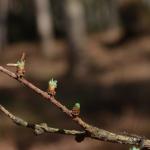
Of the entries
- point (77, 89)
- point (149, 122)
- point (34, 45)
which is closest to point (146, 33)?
point (34, 45)

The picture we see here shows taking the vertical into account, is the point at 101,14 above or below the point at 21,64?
below

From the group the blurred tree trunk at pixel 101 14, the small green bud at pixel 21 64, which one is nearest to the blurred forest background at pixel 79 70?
the blurred tree trunk at pixel 101 14

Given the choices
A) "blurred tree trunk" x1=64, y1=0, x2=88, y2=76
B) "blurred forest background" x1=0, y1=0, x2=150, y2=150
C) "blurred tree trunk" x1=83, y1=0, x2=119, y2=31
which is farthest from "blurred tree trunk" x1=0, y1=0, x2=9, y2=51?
"blurred tree trunk" x1=64, y1=0, x2=88, y2=76

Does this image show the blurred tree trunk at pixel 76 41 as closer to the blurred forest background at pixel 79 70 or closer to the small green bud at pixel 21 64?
the blurred forest background at pixel 79 70

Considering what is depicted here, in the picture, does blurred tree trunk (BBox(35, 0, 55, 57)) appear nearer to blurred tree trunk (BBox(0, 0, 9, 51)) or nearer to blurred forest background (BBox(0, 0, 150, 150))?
blurred forest background (BBox(0, 0, 150, 150))

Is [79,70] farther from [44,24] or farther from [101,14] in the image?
[101,14]

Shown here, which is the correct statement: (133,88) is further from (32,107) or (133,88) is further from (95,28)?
(95,28)

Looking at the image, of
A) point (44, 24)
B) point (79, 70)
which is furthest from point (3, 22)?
point (79, 70)

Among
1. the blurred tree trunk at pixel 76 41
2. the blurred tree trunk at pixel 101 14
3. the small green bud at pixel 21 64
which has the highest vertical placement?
the small green bud at pixel 21 64

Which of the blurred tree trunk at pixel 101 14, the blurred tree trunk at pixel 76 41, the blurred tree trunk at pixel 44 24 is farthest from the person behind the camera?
the blurred tree trunk at pixel 101 14
